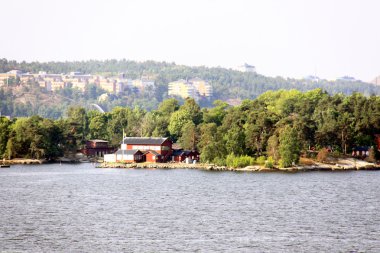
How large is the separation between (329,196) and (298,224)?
49.6 ft

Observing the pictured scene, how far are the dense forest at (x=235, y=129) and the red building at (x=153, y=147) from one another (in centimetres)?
296

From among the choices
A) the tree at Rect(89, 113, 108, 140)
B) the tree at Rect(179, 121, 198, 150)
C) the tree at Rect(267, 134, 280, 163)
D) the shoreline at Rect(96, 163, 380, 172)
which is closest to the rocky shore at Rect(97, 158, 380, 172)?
the shoreline at Rect(96, 163, 380, 172)

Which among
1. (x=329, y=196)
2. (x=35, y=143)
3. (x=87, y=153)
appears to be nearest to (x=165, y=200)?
(x=329, y=196)

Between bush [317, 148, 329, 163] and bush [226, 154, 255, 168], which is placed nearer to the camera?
bush [226, 154, 255, 168]

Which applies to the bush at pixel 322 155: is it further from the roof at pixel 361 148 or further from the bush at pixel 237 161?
the roof at pixel 361 148

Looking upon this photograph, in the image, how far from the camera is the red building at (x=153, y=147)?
94375mm

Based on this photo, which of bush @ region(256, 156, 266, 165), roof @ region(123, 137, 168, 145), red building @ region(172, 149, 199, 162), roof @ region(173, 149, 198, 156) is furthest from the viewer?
roof @ region(173, 149, 198, 156)

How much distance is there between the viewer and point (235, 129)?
86125mm

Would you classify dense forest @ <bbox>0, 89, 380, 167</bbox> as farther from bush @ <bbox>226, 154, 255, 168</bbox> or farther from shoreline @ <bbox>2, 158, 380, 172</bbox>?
shoreline @ <bbox>2, 158, 380, 172</bbox>

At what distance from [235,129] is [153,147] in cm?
1304

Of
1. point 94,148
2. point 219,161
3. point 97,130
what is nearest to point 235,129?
point 219,161

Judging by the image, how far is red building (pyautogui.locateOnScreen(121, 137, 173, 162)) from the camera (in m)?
94.4

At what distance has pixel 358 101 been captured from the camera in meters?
100

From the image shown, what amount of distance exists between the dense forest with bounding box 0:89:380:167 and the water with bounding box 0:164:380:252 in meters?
8.56
